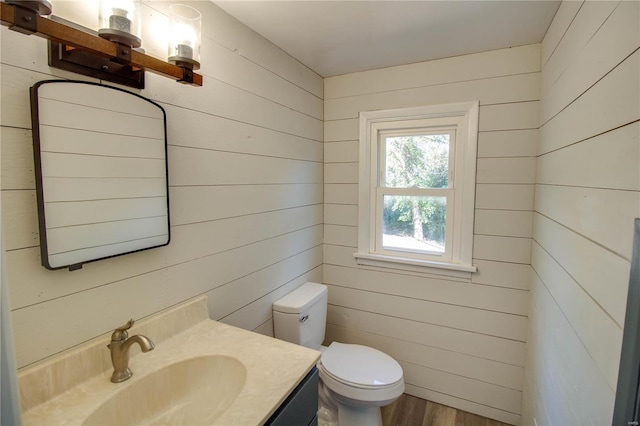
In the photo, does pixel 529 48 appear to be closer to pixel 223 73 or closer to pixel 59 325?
pixel 223 73

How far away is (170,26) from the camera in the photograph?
3.53ft

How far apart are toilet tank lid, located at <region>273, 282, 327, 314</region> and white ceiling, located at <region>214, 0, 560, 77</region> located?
148cm

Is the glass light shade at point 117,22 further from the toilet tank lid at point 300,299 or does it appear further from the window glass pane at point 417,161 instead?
the window glass pane at point 417,161

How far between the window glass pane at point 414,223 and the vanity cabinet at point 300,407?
1.32 metres

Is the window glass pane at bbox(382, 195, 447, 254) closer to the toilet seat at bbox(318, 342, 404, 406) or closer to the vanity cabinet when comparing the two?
the toilet seat at bbox(318, 342, 404, 406)

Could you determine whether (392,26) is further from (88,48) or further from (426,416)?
(426,416)

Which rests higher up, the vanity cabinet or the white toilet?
the vanity cabinet

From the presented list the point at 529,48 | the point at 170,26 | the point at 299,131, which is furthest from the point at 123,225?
the point at 529,48

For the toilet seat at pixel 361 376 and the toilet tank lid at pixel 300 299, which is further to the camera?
the toilet tank lid at pixel 300 299

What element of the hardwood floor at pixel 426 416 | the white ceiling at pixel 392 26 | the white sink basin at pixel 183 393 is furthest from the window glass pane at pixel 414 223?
the white sink basin at pixel 183 393

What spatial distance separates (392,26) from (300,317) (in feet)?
5.36

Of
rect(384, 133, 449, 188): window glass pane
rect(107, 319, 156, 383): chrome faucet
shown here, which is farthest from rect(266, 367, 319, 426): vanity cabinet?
rect(384, 133, 449, 188): window glass pane

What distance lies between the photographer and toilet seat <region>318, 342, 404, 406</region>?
64.4 inches

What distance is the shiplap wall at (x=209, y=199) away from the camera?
0.82m
